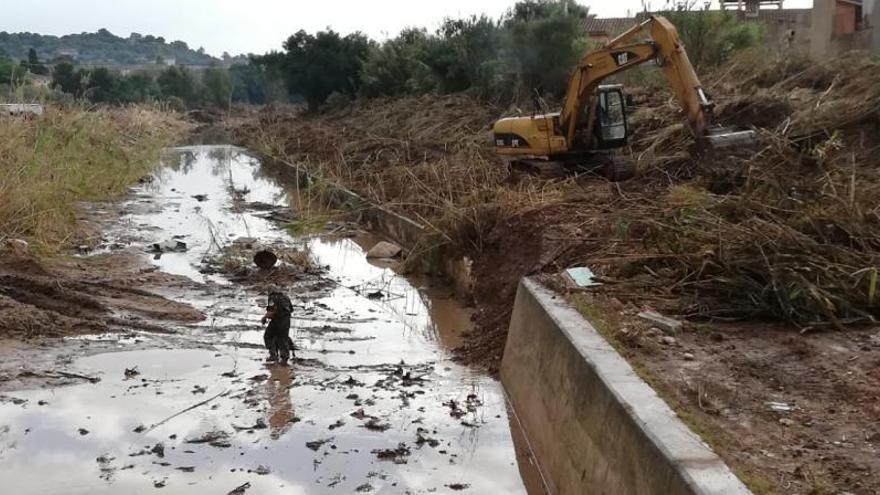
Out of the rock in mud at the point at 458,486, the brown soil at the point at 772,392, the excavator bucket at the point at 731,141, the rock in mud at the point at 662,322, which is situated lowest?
the rock in mud at the point at 458,486

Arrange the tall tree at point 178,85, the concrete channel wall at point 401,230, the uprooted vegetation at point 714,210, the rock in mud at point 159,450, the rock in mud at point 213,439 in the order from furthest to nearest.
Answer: the tall tree at point 178,85, the concrete channel wall at point 401,230, the uprooted vegetation at point 714,210, the rock in mud at point 213,439, the rock in mud at point 159,450

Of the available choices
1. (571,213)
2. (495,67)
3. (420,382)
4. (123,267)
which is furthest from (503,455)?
(495,67)

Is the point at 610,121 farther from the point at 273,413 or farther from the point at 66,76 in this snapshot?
the point at 66,76

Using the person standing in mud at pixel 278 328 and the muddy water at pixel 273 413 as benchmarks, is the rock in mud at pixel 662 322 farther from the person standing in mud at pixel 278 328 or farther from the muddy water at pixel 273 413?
the person standing in mud at pixel 278 328

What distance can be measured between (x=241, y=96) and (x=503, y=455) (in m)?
115

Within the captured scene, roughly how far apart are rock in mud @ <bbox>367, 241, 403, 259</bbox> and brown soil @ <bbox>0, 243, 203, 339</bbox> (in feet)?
13.0

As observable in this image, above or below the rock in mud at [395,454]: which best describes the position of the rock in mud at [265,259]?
above

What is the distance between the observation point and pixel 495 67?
30.5m

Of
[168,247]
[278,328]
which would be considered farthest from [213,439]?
[168,247]

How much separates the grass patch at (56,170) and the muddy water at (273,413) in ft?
9.44

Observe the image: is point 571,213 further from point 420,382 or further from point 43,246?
point 43,246

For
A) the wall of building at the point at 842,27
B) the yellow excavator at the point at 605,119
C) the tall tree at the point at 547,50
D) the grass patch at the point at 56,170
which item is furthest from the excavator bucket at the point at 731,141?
the tall tree at the point at 547,50

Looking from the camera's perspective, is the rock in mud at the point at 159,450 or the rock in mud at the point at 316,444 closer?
the rock in mud at the point at 159,450

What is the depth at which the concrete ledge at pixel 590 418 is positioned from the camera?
4.00 m
